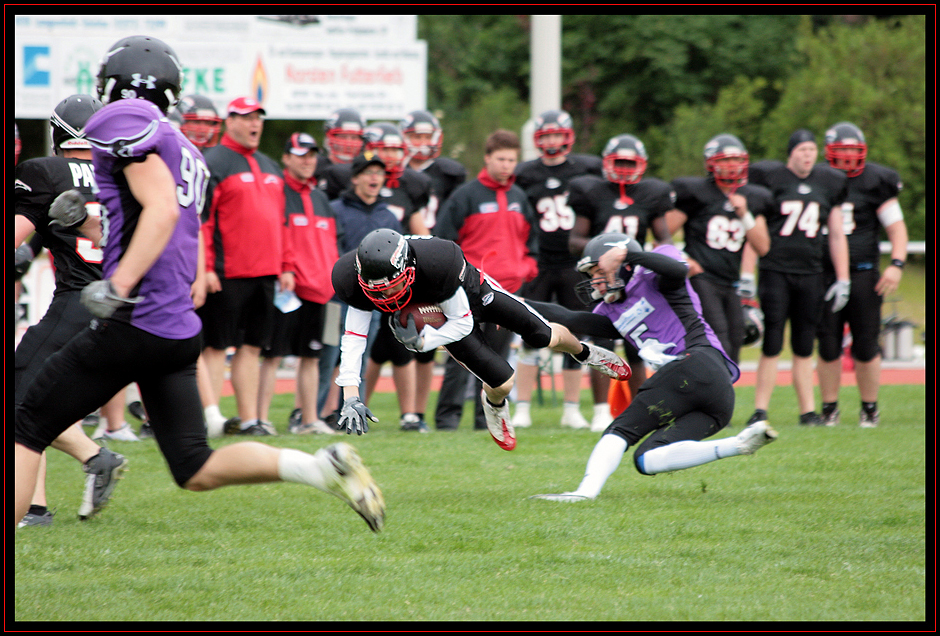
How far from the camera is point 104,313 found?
10.7 feet

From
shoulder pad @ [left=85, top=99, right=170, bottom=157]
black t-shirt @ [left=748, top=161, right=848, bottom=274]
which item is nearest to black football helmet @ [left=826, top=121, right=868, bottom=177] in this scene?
black t-shirt @ [left=748, top=161, right=848, bottom=274]

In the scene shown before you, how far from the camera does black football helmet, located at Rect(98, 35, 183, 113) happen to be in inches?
139

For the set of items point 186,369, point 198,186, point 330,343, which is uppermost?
point 198,186

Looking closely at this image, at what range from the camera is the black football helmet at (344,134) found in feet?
26.9

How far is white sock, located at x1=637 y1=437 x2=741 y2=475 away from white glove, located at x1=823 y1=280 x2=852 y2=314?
342 centimetres

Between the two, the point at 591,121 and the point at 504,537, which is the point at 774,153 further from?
the point at 504,537

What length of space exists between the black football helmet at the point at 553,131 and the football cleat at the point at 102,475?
449 cm

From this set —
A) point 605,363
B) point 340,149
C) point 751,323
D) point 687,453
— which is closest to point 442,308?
point 605,363

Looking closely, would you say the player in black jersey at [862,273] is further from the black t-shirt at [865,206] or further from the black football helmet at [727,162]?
the black football helmet at [727,162]

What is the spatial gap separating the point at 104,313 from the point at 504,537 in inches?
81.4

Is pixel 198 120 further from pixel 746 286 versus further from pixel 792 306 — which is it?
pixel 792 306

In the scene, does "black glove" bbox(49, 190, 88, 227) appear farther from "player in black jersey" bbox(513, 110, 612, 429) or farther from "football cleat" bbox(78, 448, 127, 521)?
"player in black jersey" bbox(513, 110, 612, 429)
